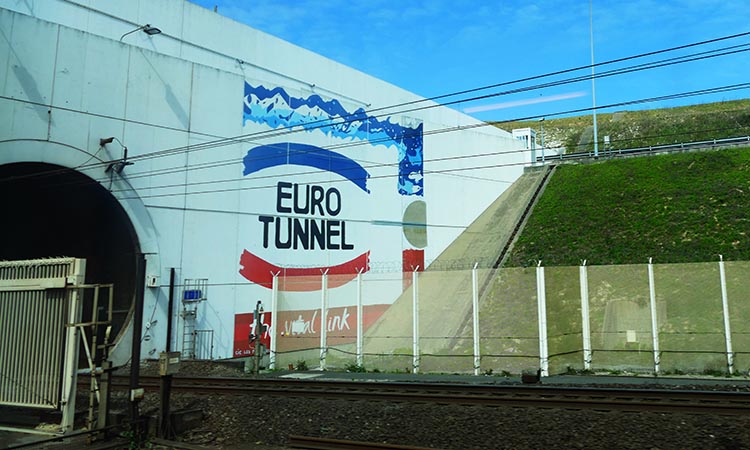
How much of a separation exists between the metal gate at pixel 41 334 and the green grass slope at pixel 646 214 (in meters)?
25.6

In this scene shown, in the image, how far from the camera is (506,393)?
11391 mm

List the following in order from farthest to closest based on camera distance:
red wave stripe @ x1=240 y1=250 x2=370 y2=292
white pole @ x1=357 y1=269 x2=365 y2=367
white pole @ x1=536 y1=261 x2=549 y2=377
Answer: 1. red wave stripe @ x1=240 y1=250 x2=370 y2=292
2. white pole @ x1=357 y1=269 x2=365 y2=367
3. white pole @ x1=536 y1=261 x2=549 y2=377

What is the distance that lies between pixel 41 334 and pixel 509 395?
344 inches

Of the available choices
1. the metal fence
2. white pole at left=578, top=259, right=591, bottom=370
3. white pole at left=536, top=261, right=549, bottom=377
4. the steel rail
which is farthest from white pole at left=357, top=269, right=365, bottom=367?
the steel rail

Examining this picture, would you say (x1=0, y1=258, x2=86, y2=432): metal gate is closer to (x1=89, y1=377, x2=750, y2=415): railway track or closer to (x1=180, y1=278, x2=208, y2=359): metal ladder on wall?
(x1=89, y1=377, x2=750, y2=415): railway track

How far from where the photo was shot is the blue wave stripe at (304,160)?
2377 cm

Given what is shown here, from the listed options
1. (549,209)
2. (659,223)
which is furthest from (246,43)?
(659,223)

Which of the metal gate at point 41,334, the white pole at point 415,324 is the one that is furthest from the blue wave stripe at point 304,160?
the metal gate at point 41,334

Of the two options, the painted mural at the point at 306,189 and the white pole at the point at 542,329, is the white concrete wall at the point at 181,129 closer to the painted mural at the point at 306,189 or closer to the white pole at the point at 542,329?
the painted mural at the point at 306,189

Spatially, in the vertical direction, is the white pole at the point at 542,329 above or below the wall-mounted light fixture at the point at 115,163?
below

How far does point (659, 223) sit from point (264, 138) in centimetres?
2286

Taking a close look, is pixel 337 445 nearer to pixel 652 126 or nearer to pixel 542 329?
pixel 542 329

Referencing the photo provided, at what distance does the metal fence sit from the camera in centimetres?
1555

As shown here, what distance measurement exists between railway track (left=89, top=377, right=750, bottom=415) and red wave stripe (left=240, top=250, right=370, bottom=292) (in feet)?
23.4
